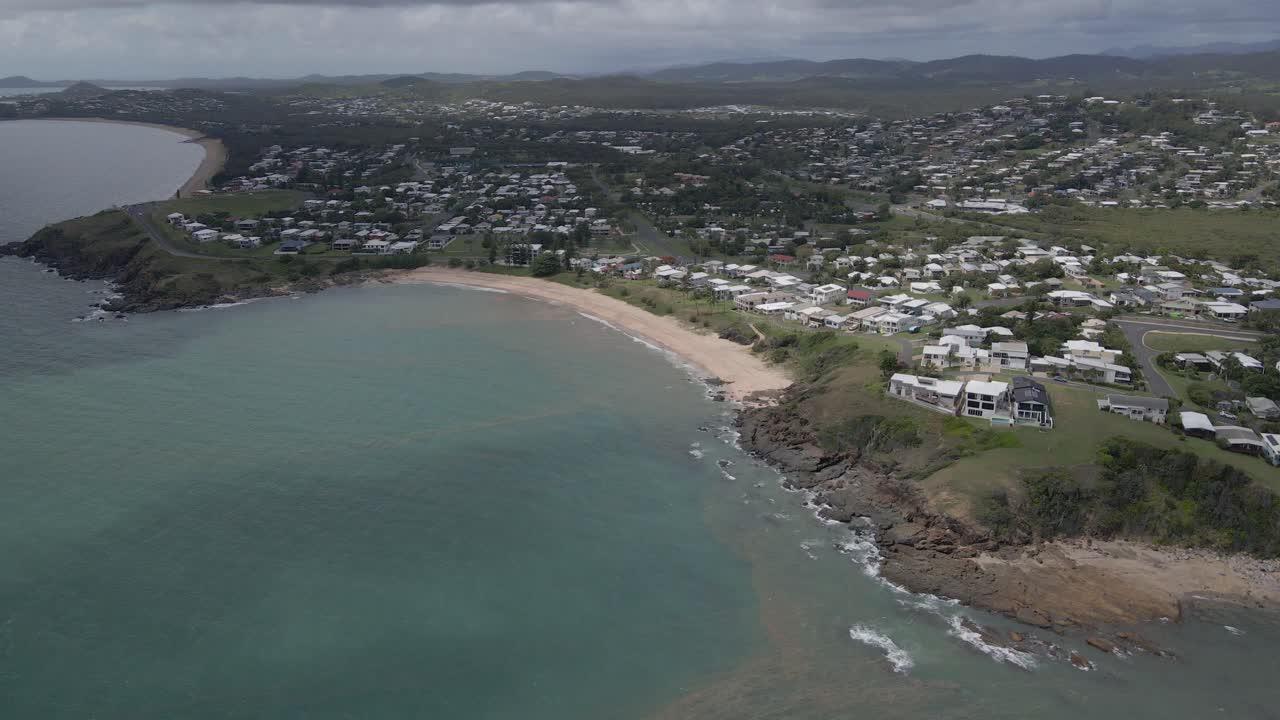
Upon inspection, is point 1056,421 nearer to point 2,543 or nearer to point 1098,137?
point 2,543

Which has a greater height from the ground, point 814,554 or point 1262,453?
point 1262,453

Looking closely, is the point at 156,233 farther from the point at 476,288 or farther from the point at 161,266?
the point at 476,288

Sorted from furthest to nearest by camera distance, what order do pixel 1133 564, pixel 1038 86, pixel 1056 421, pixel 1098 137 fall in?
pixel 1038 86
pixel 1098 137
pixel 1056 421
pixel 1133 564

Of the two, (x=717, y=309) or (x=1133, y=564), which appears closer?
(x=1133, y=564)

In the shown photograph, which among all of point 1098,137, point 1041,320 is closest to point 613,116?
point 1098,137

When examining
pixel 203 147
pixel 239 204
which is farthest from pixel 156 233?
pixel 203 147

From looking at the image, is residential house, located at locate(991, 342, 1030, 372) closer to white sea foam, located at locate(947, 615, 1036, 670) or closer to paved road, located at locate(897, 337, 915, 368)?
paved road, located at locate(897, 337, 915, 368)

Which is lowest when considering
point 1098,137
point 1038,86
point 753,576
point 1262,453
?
point 753,576
